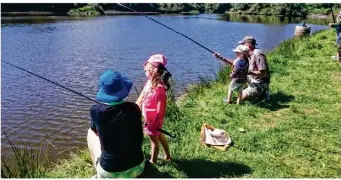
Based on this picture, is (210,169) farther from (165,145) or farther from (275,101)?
(275,101)

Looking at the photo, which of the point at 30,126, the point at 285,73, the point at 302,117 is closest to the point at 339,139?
the point at 302,117

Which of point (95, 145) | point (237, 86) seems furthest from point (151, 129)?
point (237, 86)

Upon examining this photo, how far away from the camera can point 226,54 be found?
62.5ft

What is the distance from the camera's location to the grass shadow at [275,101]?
7236 mm

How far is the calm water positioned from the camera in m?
8.22

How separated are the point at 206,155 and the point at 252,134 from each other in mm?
987

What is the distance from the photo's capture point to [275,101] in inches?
300

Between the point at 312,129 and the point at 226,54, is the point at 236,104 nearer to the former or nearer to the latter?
the point at 312,129

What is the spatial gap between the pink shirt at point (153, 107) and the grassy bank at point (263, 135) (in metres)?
0.54

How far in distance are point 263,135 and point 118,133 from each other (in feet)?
9.34

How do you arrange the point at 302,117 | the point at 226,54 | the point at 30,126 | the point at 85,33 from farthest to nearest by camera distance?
the point at 85,33 < the point at 226,54 < the point at 30,126 < the point at 302,117

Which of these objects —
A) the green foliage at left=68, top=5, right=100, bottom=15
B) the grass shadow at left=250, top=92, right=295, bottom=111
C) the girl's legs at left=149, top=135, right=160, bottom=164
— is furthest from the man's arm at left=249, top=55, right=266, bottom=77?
the green foliage at left=68, top=5, right=100, bottom=15

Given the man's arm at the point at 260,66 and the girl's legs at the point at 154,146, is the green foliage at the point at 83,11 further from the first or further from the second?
the girl's legs at the point at 154,146

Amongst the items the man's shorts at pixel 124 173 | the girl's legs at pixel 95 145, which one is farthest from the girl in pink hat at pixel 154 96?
the man's shorts at pixel 124 173
